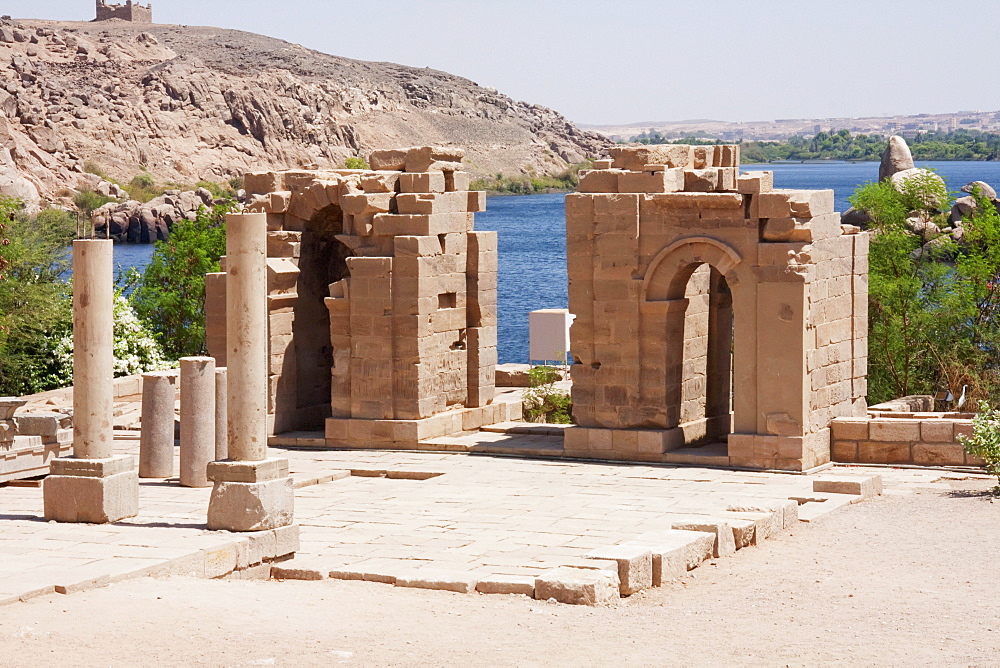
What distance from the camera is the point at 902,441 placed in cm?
1659

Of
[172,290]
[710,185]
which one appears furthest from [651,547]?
[172,290]

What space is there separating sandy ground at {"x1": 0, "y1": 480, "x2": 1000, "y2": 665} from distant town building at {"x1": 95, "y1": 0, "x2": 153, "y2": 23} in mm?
131504

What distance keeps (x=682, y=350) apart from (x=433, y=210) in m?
3.59

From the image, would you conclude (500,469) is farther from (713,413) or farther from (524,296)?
(524,296)

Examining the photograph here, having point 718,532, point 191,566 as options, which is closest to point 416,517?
point 718,532

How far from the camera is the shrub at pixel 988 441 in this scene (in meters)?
14.4

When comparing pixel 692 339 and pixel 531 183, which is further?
pixel 531 183

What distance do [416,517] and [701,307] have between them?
19.2 ft

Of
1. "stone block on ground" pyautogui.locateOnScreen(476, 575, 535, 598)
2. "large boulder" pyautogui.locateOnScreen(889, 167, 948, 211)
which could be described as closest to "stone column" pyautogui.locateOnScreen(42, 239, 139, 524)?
"stone block on ground" pyautogui.locateOnScreen(476, 575, 535, 598)

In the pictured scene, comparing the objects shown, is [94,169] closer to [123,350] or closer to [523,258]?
[523,258]

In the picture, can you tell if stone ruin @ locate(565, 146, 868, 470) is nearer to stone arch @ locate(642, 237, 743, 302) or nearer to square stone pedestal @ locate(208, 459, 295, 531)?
stone arch @ locate(642, 237, 743, 302)

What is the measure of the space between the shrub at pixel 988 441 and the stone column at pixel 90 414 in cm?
823

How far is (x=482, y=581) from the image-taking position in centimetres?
1052

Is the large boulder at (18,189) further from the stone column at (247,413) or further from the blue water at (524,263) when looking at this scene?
the stone column at (247,413)
